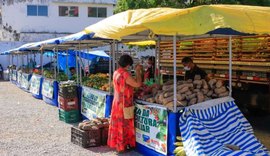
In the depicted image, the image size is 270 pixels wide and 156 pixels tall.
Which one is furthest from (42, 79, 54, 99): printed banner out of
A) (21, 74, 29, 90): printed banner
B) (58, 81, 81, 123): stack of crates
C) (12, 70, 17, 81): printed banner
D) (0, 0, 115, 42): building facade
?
(0, 0, 115, 42): building facade

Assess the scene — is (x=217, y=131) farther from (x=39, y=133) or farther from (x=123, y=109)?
(x=39, y=133)

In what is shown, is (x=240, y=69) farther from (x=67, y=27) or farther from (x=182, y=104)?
(x=67, y=27)

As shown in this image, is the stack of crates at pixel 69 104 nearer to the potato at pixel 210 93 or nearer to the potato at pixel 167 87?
the potato at pixel 167 87

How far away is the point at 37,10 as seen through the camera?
34.3 meters

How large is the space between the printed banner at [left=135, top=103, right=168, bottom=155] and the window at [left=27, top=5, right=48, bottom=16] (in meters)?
29.5

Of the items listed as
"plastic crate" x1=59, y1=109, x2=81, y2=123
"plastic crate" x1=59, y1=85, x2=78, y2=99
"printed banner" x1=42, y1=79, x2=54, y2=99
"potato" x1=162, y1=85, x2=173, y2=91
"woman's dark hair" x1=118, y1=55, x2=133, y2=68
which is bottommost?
"plastic crate" x1=59, y1=109, x2=81, y2=123

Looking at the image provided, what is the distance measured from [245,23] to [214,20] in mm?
500

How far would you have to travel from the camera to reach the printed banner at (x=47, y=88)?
13.6 metres

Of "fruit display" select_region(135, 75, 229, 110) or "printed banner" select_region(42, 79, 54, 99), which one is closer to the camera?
"fruit display" select_region(135, 75, 229, 110)

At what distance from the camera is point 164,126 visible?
6.14 meters

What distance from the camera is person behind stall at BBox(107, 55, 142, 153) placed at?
6.75 m

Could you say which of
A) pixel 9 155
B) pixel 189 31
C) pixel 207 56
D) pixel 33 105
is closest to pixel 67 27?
pixel 33 105

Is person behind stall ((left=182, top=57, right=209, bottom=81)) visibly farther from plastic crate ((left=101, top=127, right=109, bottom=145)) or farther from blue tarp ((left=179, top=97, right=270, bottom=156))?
plastic crate ((left=101, top=127, right=109, bottom=145))

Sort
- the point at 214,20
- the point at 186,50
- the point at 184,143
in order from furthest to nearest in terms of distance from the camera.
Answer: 1. the point at 186,50
2. the point at 184,143
3. the point at 214,20
